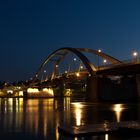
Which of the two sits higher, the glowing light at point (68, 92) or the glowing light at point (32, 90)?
the glowing light at point (32, 90)

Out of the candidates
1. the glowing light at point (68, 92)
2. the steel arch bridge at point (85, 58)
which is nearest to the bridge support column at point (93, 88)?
the steel arch bridge at point (85, 58)

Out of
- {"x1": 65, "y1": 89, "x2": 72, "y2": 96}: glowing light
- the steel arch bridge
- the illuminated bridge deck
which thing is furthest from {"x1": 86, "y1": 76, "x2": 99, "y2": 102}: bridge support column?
{"x1": 65, "y1": 89, "x2": 72, "y2": 96}: glowing light

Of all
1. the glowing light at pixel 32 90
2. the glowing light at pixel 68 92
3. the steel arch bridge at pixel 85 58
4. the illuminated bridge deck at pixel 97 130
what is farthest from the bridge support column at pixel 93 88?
the glowing light at pixel 68 92

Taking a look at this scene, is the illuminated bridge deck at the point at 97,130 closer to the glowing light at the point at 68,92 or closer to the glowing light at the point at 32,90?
the glowing light at the point at 32,90

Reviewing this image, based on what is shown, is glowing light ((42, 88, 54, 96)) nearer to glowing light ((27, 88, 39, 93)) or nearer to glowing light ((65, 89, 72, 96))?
glowing light ((27, 88, 39, 93))

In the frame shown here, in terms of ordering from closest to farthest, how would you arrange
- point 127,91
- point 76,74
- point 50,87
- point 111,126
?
point 111,126, point 127,91, point 76,74, point 50,87

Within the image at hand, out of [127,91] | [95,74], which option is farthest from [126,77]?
[95,74]

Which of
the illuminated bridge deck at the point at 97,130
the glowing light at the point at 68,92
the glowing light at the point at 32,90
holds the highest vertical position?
the glowing light at the point at 32,90

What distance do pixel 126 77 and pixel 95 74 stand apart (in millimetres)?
10481

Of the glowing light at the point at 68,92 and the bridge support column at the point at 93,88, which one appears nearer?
the bridge support column at the point at 93,88

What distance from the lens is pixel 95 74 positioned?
90.1 metres

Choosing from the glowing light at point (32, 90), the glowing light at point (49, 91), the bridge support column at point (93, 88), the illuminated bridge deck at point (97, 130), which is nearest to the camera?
the illuminated bridge deck at point (97, 130)

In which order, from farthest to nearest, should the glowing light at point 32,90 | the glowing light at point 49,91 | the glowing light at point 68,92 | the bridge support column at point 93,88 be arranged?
the glowing light at point 68,92 < the glowing light at point 49,91 < the glowing light at point 32,90 < the bridge support column at point 93,88

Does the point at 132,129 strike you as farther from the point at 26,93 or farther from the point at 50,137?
the point at 26,93
